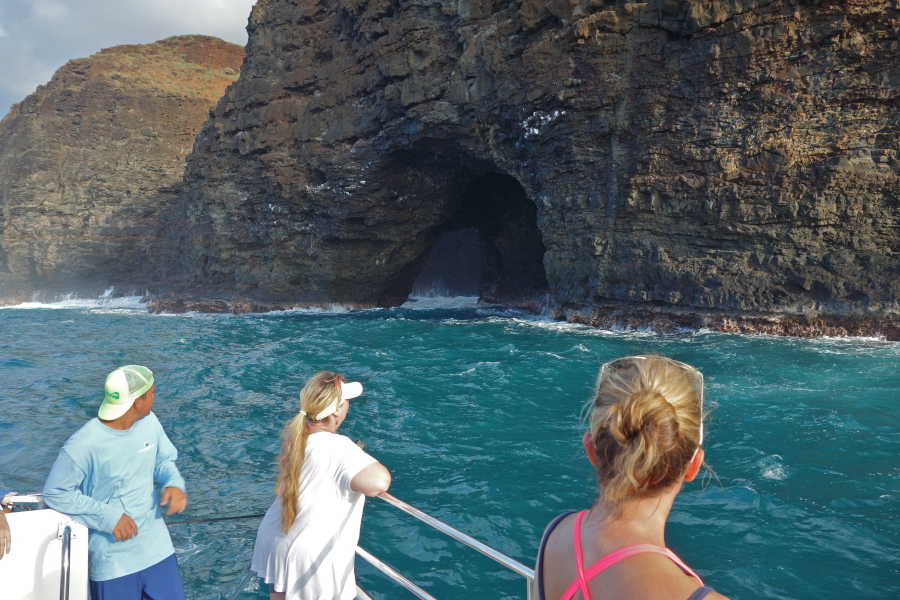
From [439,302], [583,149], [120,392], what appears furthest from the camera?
[439,302]

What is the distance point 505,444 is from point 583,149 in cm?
1382

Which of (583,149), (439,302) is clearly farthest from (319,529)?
(439,302)

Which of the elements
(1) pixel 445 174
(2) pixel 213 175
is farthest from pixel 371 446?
(2) pixel 213 175

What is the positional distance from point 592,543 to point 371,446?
6826 mm

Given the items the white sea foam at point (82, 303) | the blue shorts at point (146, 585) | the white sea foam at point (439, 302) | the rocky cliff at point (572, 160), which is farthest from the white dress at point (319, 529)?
the white sea foam at point (82, 303)

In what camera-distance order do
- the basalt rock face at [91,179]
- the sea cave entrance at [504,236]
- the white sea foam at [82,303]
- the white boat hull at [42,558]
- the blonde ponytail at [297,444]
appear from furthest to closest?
the basalt rock face at [91,179] < the white sea foam at [82,303] < the sea cave entrance at [504,236] < the white boat hull at [42,558] < the blonde ponytail at [297,444]

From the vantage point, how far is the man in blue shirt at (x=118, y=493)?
267 centimetres

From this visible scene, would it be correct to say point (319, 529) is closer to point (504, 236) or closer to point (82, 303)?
point (504, 236)

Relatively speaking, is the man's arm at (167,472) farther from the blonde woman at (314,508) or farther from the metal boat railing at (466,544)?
the metal boat railing at (466,544)

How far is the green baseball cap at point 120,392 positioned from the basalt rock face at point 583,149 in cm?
1669

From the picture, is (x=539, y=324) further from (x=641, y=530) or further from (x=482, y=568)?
(x=641, y=530)

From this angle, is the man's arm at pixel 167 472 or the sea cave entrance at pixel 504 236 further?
the sea cave entrance at pixel 504 236

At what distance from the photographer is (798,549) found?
4910 millimetres

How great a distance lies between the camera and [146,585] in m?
2.86
